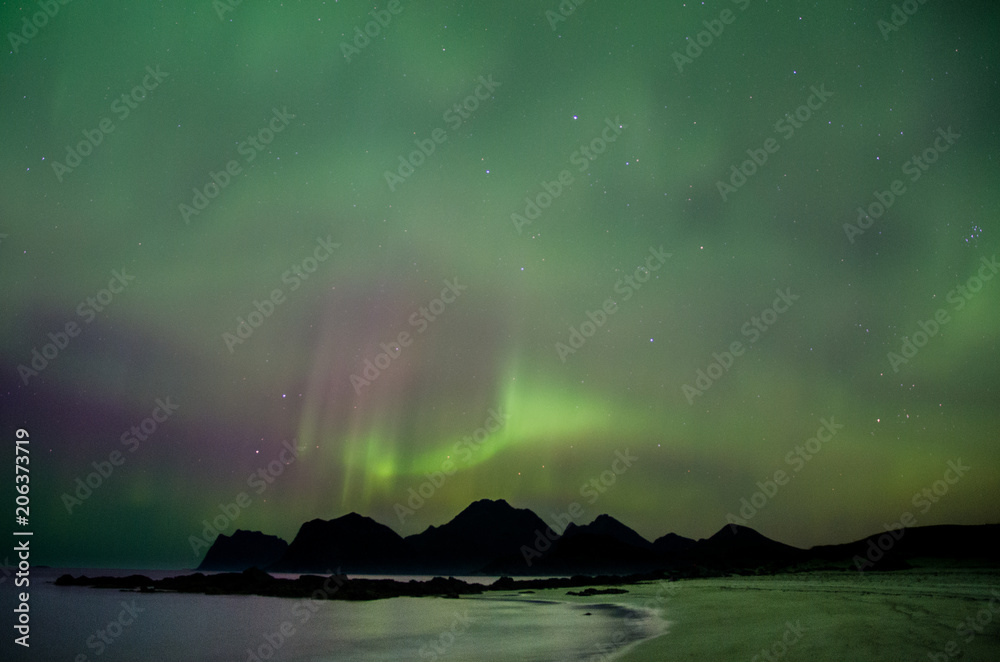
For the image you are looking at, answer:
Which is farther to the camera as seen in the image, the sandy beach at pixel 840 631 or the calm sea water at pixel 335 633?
the calm sea water at pixel 335 633

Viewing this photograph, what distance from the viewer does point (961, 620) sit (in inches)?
588

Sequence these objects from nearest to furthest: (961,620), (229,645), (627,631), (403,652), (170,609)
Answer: (961,620), (403,652), (627,631), (229,645), (170,609)

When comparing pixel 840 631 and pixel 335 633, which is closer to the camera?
pixel 840 631

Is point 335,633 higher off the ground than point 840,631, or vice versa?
point 840,631

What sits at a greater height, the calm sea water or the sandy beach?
the sandy beach

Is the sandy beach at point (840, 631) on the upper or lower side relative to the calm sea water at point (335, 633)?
upper

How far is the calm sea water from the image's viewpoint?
701 inches

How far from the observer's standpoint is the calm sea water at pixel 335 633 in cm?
1781

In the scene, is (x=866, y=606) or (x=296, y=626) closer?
(x=866, y=606)

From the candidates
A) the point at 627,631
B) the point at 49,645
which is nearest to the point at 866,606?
the point at 627,631

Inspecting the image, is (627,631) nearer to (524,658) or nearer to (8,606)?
(524,658)

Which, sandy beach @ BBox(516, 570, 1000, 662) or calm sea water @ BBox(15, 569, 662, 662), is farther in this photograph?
calm sea water @ BBox(15, 569, 662, 662)

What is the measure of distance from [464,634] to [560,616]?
772 cm

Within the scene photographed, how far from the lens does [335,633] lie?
956 inches
